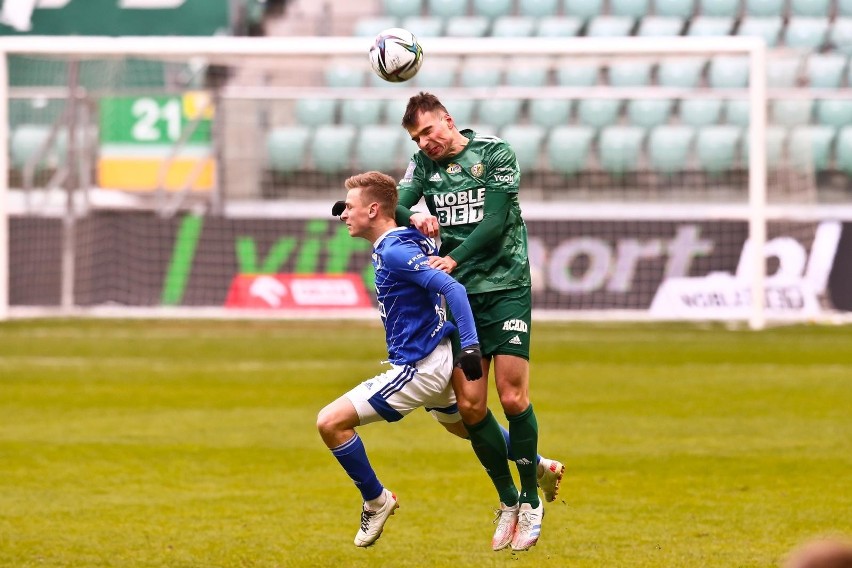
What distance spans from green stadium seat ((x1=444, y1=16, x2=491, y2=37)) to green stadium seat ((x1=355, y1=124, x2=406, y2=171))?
130 inches

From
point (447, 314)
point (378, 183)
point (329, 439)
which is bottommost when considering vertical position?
point (329, 439)

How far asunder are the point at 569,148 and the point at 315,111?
347cm

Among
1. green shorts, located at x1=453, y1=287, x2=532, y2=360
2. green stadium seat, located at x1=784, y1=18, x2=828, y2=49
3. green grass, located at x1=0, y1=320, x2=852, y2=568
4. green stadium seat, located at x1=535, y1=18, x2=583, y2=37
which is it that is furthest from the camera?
green stadium seat, located at x1=535, y1=18, x2=583, y2=37

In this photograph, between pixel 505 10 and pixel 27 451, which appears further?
pixel 505 10

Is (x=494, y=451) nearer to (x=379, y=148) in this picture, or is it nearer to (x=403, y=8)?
(x=379, y=148)

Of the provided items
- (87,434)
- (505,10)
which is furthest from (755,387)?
(505,10)

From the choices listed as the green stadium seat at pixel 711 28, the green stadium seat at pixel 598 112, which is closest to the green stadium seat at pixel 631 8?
the green stadium seat at pixel 711 28

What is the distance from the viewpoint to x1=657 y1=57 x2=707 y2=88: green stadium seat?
20.1 m

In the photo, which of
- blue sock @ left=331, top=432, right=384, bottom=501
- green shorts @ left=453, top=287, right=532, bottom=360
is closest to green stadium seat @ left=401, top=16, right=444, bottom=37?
green shorts @ left=453, top=287, right=532, bottom=360

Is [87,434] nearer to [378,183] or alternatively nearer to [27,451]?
[27,451]

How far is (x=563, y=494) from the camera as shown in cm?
861

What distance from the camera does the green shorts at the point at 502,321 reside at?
686 cm

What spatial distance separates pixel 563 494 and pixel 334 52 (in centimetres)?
944

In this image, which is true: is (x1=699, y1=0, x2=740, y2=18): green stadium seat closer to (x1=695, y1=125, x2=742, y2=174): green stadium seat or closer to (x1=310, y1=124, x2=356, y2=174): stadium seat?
(x1=695, y1=125, x2=742, y2=174): green stadium seat
